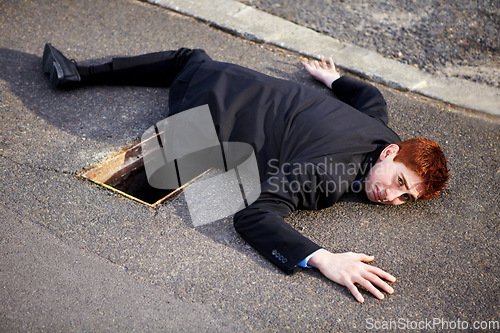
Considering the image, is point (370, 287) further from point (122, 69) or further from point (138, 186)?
point (122, 69)

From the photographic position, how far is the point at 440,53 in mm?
4328

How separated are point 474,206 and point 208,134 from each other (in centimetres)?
169

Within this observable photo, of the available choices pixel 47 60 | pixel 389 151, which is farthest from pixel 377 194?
pixel 47 60

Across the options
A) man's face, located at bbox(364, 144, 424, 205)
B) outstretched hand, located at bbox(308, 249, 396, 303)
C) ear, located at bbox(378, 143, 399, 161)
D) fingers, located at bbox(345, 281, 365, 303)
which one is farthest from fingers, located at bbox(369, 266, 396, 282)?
ear, located at bbox(378, 143, 399, 161)

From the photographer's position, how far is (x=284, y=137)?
2.79 meters

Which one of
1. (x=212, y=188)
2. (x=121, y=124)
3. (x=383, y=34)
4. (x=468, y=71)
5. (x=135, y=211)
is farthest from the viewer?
(x=383, y=34)

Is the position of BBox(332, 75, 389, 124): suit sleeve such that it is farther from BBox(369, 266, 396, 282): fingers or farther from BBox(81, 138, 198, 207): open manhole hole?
BBox(81, 138, 198, 207): open manhole hole

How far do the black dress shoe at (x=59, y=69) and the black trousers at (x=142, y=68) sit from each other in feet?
0.22

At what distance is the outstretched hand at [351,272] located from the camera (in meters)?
2.36

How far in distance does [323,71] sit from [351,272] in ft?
6.39

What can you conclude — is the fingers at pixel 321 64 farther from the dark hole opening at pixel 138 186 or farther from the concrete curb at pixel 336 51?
the dark hole opening at pixel 138 186

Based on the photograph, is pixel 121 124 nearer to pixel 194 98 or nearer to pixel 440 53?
pixel 194 98

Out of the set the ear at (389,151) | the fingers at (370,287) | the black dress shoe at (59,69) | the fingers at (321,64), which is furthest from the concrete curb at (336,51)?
the fingers at (370,287)

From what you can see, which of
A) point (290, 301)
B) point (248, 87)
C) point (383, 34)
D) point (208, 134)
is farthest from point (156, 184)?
point (383, 34)
